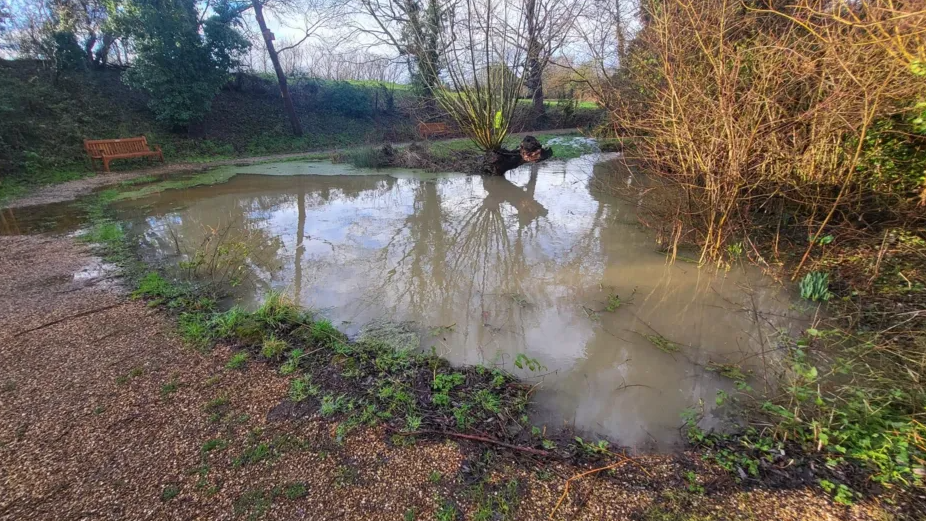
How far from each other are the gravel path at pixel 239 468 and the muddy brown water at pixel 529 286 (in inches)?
22.0

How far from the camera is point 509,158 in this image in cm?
1264

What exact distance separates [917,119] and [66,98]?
20.9 metres

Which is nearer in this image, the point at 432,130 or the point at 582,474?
the point at 582,474

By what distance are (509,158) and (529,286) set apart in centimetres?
831

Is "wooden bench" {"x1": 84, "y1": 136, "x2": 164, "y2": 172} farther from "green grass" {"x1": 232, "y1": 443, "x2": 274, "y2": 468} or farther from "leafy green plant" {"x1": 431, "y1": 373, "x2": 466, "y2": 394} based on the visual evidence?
"leafy green plant" {"x1": 431, "y1": 373, "x2": 466, "y2": 394}

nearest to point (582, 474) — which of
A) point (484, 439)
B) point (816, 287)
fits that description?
point (484, 439)

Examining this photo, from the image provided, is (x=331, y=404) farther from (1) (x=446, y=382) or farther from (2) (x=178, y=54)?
(2) (x=178, y=54)

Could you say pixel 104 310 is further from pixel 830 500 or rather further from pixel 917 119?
pixel 917 119

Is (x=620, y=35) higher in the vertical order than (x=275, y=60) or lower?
lower

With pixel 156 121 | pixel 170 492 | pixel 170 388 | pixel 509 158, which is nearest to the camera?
pixel 170 492

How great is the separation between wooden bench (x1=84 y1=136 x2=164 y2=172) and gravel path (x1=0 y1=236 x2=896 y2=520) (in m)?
12.4

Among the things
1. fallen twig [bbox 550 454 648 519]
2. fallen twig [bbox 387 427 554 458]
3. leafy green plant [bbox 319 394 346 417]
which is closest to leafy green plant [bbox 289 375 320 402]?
leafy green plant [bbox 319 394 346 417]

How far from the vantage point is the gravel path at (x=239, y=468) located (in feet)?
7.09

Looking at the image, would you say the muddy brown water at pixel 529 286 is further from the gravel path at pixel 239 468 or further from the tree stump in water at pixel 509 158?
the tree stump in water at pixel 509 158
